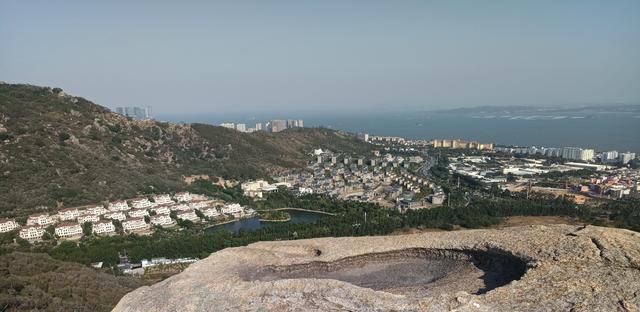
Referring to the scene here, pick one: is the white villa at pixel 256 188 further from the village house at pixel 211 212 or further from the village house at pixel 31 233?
the village house at pixel 31 233

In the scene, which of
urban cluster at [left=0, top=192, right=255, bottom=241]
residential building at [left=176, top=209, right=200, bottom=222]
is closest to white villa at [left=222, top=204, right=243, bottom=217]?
urban cluster at [left=0, top=192, right=255, bottom=241]

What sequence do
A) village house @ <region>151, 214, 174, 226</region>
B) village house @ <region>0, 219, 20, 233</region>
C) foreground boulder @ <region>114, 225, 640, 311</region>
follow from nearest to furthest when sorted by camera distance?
foreground boulder @ <region>114, 225, 640, 311</region>, village house @ <region>0, 219, 20, 233</region>, village house @ <region>151, 214, 174, 226</region>

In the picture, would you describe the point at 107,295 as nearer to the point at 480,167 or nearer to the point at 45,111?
the point at 45,111

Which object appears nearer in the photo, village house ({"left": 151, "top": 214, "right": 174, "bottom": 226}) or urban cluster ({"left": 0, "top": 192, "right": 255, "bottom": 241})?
urban cluster ({"left": 0, "top": 192, "right": 255, "bottom": 241})

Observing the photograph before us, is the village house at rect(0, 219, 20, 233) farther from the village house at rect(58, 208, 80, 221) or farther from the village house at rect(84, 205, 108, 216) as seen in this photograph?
the village house at rect(84, 205, 108, 216)

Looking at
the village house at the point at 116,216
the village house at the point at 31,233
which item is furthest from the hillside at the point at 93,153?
the village house at the point at 31,233

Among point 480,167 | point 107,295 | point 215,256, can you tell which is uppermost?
point 215,256

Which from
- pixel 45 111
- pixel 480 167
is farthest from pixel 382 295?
pixel 480 167
